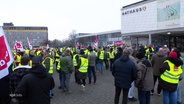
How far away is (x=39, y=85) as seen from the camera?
15.7 ft

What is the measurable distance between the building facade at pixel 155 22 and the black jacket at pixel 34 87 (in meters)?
48.7

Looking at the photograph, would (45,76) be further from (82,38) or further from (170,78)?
(82,38)

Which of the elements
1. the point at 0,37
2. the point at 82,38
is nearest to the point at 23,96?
the point at 0,37

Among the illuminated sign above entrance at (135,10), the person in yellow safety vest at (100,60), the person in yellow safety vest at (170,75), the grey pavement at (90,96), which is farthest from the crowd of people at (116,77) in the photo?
the illuminated sign above entrance at (135,10)

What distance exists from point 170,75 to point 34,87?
375 centimetres

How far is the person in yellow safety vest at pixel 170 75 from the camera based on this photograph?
273 inches

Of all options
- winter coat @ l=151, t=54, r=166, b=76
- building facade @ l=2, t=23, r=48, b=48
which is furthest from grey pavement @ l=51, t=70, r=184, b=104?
building facade @ l=2, t=23, r=48, b=48

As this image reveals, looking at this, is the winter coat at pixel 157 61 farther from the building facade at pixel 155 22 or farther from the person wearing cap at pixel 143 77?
the building facade at pixel 155 22

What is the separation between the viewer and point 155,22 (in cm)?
5784

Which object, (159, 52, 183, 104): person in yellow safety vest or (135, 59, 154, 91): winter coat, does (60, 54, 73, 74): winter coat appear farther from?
(159, 52, 183, 104): person in yellow safety vest

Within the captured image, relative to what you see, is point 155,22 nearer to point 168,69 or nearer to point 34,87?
point 168,69

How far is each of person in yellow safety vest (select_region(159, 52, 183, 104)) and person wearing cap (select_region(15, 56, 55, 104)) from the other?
3.43 metres

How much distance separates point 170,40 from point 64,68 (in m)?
54.4

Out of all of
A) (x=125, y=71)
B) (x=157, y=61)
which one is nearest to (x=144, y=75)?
(x=125, y=71)
